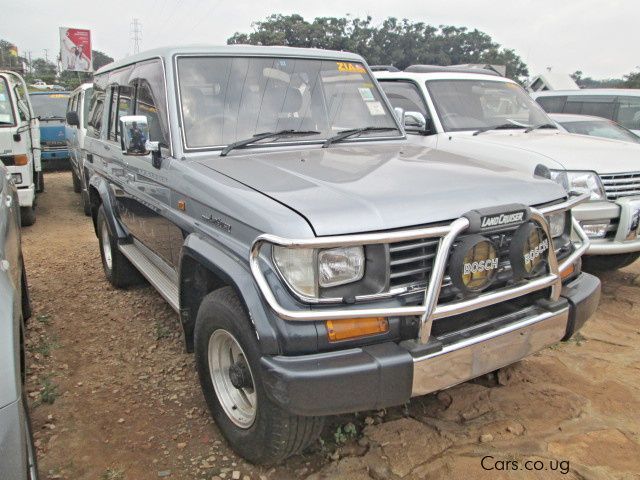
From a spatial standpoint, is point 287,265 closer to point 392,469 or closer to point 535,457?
point 392,469

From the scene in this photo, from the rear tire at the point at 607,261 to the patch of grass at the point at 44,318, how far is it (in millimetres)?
4872

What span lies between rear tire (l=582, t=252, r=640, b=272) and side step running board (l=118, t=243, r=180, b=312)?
3813 mm

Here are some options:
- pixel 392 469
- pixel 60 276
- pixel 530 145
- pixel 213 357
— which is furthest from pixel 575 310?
pixel 60 276

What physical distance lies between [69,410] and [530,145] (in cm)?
432

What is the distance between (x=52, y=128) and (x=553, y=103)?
11.0m

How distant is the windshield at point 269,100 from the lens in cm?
324

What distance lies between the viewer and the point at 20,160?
24.1ft

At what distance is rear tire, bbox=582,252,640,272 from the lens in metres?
4.91

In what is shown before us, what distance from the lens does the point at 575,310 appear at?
265 centimetres

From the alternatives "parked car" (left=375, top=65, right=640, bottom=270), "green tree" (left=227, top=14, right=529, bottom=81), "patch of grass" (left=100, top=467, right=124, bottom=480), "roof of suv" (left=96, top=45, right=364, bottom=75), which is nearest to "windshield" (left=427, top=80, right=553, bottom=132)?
"parked car" (left=375, top=65, right=640, bottom=270)

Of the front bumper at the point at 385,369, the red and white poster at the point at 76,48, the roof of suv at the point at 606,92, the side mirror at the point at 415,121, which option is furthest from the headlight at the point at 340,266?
the red and white poster at the point at 76,48

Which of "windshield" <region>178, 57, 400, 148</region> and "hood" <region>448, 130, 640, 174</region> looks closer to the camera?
"windshield" <region>178, 57, 400, 148</region>

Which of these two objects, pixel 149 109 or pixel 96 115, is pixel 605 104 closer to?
pixel 96 115

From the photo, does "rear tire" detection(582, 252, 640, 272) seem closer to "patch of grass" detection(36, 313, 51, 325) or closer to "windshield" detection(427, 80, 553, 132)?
"windshield" detection(427, 80, 553, 132)
